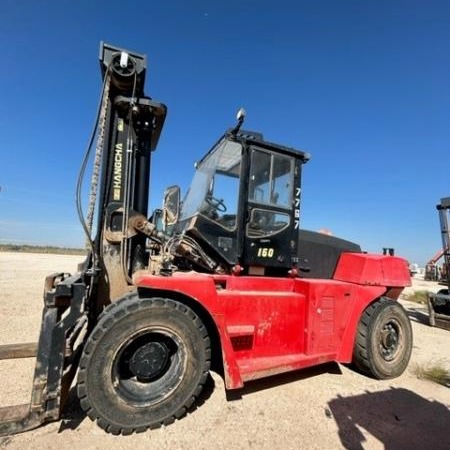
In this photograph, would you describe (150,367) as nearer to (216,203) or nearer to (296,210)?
(216,203)

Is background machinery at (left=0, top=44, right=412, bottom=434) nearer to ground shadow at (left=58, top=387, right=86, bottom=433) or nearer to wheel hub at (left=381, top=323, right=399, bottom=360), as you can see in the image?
wheel hub at (left=381, top=323, right=399, bottom=360)

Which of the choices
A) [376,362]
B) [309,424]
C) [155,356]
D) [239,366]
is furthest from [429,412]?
[155,356]

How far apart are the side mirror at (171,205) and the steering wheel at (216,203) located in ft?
1.29

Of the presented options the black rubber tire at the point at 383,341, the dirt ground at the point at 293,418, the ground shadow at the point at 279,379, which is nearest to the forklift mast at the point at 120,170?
the dirt ground at the point at 293,418

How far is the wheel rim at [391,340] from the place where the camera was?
4734 mm

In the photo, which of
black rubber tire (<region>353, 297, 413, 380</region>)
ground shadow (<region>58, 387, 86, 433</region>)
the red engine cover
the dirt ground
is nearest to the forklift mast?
ground shadow (<region>58, 387, 86, 433</region>)

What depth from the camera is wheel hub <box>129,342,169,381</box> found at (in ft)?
10.4

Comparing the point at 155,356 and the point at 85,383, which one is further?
the point at 155,356

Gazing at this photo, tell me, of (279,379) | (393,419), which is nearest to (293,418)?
(279,379)

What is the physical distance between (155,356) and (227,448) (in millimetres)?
1055

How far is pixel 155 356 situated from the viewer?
322 cm

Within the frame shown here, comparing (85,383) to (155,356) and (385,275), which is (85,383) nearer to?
(155,356)

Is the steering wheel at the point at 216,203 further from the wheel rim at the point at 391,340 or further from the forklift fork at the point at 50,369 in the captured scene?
the wheel rim at the point at 391,340

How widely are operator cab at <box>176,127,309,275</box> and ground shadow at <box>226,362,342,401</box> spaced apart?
143 centimetres
